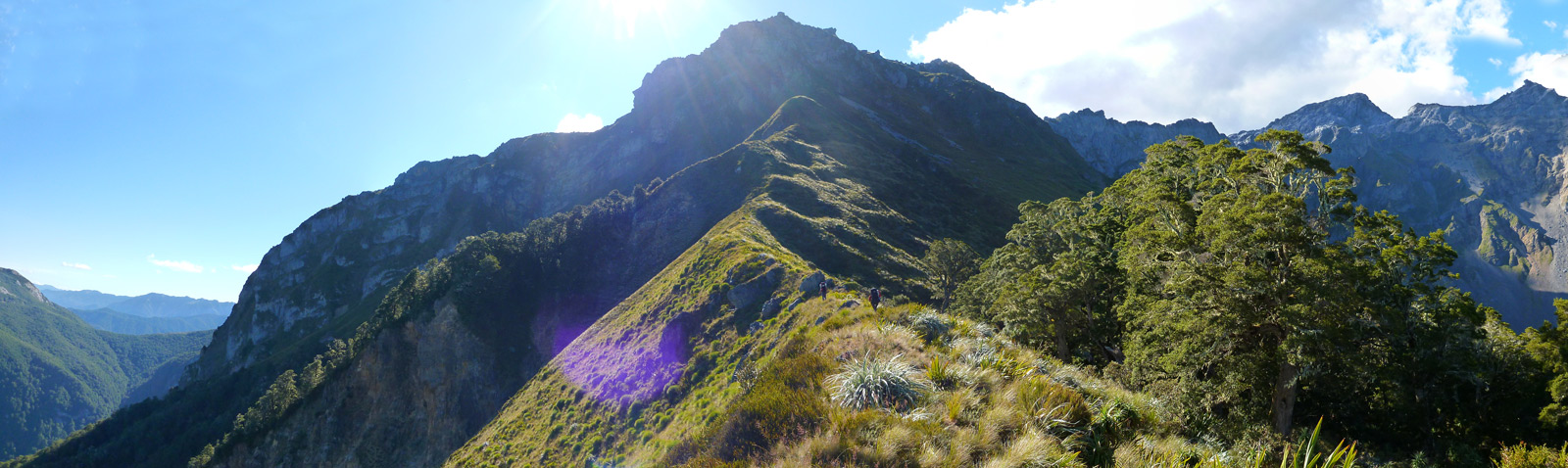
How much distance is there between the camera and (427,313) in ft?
246

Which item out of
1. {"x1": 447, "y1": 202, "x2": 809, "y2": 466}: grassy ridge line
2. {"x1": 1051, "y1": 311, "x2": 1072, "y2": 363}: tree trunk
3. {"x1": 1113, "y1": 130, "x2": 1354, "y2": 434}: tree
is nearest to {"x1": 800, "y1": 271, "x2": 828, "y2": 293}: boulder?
{"x1": 447, "y1": 202, "x2": 809, "y2": 466}: grassy ridge line

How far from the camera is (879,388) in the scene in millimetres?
9477

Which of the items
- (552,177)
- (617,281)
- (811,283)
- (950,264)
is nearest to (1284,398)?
(811,283)

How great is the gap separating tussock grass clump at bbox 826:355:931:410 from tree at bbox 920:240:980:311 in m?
43.3

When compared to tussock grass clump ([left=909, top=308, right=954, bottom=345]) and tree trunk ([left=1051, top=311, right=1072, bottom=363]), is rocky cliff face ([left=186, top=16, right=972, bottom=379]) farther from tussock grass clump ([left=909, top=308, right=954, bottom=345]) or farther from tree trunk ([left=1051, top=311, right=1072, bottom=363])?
tussock grass clump ([left=909, top=308, right=954, bottom=345])

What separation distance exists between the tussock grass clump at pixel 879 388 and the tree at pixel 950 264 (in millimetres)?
43338

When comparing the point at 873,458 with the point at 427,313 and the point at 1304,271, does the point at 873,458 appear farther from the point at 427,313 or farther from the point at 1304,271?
the point at 427,313

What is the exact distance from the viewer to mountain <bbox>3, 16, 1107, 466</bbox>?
36.4 meters

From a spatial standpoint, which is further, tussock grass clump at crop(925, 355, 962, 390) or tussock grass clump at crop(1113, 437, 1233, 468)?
tussock grass clump at crop(925, 355, 962, 390)

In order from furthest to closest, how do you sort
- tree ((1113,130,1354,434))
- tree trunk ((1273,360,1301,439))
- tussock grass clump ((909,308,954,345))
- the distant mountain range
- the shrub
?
the distant mountain range → tree trunk ((1273,360,1301,439)) → the shrub → tree ((1113,130,1354,434)) → tussock grass clump ((909,308,954,345))

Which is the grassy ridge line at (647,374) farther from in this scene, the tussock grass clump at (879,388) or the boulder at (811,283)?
the tussock grass clump at (879,388)

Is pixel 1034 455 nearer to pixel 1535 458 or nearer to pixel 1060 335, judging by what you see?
pixel 1060 335

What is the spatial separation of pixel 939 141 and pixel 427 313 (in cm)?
12584

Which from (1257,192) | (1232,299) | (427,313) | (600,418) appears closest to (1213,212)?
(1257,192)
